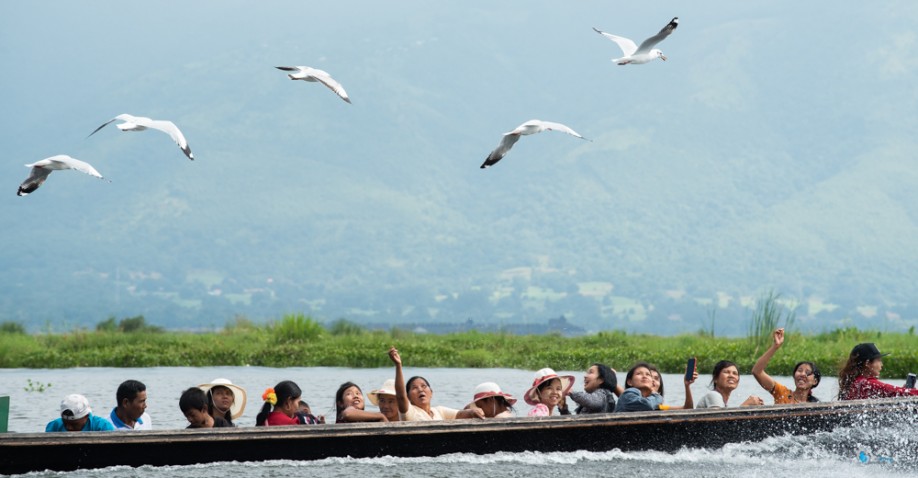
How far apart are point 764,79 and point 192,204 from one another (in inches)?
2556

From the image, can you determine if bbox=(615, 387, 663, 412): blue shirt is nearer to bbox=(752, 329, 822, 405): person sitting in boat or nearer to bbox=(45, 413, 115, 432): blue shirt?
bbox=(752, 329, 822, 405): person sitting in boat

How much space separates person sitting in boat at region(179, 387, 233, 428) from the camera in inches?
412

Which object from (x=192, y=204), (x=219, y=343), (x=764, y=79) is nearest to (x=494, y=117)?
(x=764, y=79)

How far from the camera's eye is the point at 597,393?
38.0ft

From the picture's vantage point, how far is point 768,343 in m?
23.4

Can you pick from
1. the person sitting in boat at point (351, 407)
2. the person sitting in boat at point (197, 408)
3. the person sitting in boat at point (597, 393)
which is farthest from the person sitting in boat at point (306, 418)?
the person sitting in boat at point (597, 393)

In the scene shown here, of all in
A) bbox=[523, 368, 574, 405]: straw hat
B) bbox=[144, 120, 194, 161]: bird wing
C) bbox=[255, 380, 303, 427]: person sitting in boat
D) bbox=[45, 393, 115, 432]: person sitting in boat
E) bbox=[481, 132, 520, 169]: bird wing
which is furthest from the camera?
bbox=[481, 132, 520, 169]: bird wing

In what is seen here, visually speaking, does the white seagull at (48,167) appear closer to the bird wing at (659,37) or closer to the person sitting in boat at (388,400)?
the person sitting in boat at (388,400)

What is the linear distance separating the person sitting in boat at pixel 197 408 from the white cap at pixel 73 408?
78cm

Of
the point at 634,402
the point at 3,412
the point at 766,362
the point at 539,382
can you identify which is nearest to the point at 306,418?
the point at 539,382

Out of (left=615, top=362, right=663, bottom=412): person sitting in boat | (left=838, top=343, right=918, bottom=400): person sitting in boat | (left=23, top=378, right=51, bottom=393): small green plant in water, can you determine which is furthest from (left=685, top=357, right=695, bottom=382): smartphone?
(left=23, top=378, right=51, bottom=393): small green plant in water

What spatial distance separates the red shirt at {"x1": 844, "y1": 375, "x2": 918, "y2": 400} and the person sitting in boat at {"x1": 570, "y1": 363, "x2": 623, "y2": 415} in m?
2.29

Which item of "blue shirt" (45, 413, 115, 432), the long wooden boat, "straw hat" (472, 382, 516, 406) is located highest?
"straw hat" (472, 382, 516, 406)

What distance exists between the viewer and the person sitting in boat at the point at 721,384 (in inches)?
446
